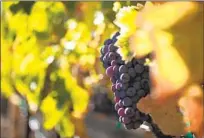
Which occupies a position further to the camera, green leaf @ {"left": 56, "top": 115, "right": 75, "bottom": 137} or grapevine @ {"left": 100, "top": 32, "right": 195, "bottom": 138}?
green leaf @ {"left": 56, "top": 115, "right": 75, "bottom": 137}

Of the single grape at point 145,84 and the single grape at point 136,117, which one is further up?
the single grape at point 145,84

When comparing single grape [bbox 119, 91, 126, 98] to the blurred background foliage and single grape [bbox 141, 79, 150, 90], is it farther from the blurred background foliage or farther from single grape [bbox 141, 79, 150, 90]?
the blurred background foliage

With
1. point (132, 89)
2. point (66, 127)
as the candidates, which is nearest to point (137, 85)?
point (132, 89)

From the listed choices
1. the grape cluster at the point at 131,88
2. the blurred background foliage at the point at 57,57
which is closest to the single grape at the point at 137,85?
the grape cluster at the point at 131,88

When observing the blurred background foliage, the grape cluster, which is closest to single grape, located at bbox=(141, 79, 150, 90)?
the grape cluster

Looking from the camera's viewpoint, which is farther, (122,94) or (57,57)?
(57,57)

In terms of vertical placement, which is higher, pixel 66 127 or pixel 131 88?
pixel 131 88

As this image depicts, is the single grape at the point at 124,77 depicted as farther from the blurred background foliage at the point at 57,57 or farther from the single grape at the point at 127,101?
the blurred background foliage at the point at 57,57

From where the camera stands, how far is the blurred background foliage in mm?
933

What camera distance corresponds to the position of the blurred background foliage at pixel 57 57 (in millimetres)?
933

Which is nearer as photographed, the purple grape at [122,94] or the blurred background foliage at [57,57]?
the purple grape at [122,94]

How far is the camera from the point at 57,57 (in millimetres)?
978

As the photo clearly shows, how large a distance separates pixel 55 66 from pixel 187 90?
21.7 inches

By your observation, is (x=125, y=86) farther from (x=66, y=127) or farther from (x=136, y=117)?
(x=66, y=127)
